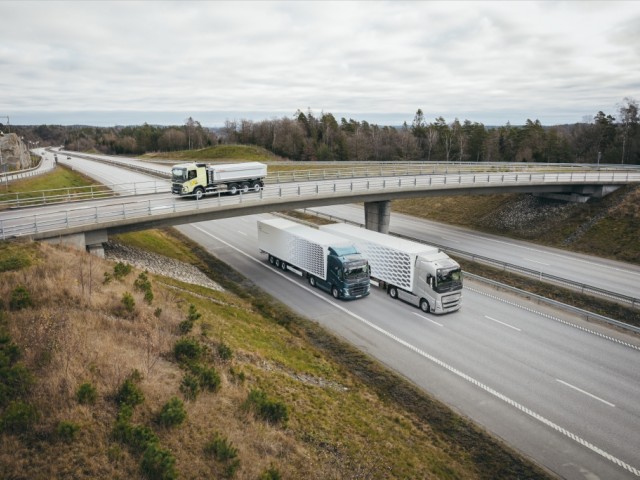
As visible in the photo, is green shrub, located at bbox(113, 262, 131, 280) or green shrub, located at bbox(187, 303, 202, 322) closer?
green shrub, located at bbox(187, 303, 202, 322)

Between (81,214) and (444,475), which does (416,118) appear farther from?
(444,475)

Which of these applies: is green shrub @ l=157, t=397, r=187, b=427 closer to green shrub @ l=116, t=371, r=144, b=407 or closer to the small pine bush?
green shrub @ l=116, t=371, r=144, b=407

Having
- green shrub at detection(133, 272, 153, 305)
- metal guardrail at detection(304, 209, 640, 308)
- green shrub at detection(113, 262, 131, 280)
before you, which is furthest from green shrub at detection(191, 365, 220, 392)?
metal guardrail at detection(304, 209, 640, 308)

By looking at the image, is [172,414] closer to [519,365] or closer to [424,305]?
[519,365]

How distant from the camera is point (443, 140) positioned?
11244 cm

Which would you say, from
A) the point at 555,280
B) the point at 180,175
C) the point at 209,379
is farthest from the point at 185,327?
the point at 555,280

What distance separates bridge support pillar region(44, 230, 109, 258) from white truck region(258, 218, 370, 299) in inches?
492

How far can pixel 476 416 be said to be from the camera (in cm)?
1678

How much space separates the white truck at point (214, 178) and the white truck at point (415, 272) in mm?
13399

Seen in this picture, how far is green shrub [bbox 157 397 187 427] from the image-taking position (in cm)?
1195

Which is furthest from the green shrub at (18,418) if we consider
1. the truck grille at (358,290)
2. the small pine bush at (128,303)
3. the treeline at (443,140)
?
the treeline at (443,140)

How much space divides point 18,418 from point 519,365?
19.6 metres

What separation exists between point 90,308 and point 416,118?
123678mm

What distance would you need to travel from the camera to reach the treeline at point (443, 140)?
9000cm
